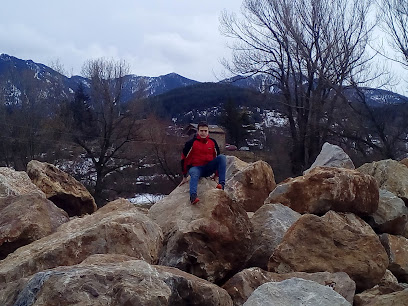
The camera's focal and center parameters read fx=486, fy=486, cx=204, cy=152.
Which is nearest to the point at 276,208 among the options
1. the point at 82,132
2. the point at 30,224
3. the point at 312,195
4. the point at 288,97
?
the point at 312,195

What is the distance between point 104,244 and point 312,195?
2.95m

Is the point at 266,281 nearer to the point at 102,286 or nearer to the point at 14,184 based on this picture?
the point at 102,286

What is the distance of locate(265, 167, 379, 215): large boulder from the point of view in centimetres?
596

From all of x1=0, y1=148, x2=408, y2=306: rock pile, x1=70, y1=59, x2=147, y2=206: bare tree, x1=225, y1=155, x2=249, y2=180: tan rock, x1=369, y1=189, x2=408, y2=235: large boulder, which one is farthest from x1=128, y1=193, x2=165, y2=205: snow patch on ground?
x1=369, y1=189, x2=408, y2=235: large boulder

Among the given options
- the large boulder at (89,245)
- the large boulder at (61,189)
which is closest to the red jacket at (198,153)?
the large boulder at (89,245)

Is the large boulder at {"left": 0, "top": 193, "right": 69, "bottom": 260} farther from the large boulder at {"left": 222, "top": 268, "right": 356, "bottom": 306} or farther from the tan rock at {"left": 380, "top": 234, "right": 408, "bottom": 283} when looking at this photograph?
the tan rock at {"left": 380, "top": 234, "right": 408, "bottom": 283}

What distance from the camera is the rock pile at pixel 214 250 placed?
280 centimetres

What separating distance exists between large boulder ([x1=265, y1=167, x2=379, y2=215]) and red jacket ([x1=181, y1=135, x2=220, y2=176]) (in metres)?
1.08

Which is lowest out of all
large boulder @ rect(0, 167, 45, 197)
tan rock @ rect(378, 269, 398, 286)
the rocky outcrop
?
tan rock @ rect(378, 269, 398, 286)

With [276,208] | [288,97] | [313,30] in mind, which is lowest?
[276,208]

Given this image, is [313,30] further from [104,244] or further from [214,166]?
[104,244]

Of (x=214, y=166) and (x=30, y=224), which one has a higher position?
(x=214, y=166)

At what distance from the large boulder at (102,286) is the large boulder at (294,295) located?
529 millimetres

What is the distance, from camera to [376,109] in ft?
59.5
